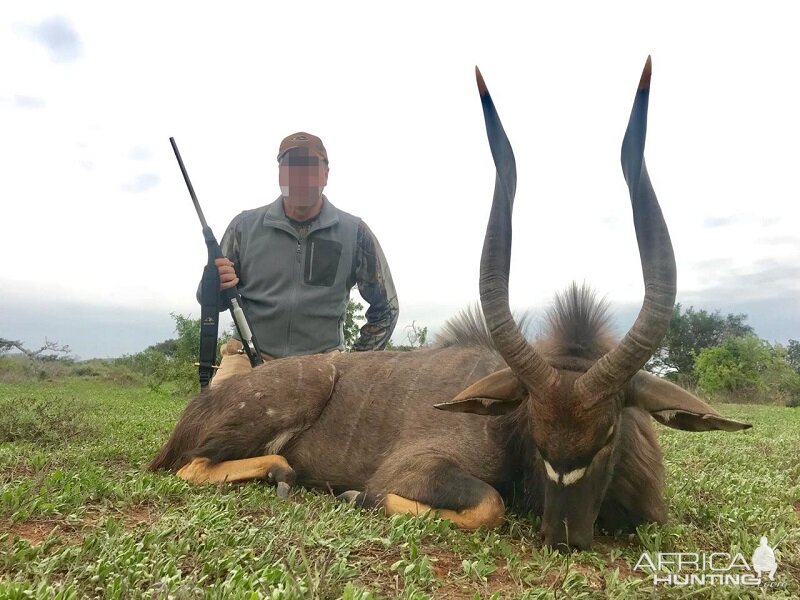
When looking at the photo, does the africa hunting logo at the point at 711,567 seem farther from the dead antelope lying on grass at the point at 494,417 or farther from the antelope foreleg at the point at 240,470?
the antelope foreleg at the point at 240,470

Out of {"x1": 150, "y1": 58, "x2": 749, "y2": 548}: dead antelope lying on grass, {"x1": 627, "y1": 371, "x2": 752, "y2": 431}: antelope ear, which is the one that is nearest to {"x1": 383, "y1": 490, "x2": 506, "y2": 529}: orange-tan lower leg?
{"x1": 150, "y1": 58, "x2": 749, "y2": 548}: dead antelope lying on grass

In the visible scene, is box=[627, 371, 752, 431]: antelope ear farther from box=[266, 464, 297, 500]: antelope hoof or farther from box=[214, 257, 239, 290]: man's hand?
box=[214, 257, 239, 290]: man's hand

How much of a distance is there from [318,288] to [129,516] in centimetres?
364

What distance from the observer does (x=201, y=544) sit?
2.44 meters

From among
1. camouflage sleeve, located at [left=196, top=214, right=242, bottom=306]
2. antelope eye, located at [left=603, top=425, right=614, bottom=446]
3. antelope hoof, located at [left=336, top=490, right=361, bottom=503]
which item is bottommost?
antelope hoof, located at [left=336, top=490, right=361, bottom=503]

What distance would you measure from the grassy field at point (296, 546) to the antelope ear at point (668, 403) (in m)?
0.56

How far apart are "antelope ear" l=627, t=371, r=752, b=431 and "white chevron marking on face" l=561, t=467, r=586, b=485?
0.50m

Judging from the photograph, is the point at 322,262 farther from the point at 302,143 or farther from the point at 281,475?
the point at 281,475

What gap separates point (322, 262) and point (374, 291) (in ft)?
2.29

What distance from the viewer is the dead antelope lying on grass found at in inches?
125

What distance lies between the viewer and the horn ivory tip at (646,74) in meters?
3.10

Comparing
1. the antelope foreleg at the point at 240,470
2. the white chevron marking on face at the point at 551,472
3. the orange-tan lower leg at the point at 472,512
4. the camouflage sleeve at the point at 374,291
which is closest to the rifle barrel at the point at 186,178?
the camouflage sleeve at the point at 374,291

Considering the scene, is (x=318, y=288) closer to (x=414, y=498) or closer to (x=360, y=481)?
(x=360, y=481)

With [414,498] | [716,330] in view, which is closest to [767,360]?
[716,330]
